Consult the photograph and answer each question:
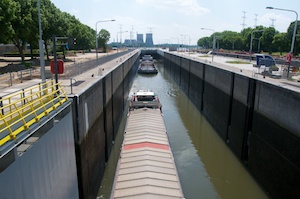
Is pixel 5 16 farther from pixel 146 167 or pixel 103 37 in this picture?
pixel 103 37

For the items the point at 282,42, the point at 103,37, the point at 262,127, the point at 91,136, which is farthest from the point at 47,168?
the point at 103,37

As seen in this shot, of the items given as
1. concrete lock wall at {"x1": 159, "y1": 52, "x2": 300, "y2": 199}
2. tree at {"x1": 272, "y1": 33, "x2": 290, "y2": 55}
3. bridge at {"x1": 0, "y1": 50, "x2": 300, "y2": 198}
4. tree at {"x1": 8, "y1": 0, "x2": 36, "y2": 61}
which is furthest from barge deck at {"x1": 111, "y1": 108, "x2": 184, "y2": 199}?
tree at {"x1": 272, "y1": 33, "x2": 290, "y2": 55}

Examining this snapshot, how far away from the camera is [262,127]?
21625 mm

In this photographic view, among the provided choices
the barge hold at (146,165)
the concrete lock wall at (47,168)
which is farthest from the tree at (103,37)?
the concrete lock wall at (47,168)

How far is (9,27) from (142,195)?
105 feet

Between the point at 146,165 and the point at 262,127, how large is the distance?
11836mm

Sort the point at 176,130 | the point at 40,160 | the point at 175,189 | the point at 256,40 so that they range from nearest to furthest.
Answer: the point at 40,160, the point at 175,189, the point at 176,130, the point at 256,40

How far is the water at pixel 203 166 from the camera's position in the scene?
2052cm

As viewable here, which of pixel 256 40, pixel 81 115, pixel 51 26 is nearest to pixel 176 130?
pixel 81 115

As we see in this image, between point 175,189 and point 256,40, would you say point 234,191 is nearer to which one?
point 175,189

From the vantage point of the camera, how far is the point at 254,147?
2253cm

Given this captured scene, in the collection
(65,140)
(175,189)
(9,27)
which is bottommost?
(175,189)

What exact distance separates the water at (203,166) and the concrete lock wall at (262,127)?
0.94 m

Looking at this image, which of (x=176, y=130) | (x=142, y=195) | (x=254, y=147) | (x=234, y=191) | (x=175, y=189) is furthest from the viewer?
(x=176, y=130)
